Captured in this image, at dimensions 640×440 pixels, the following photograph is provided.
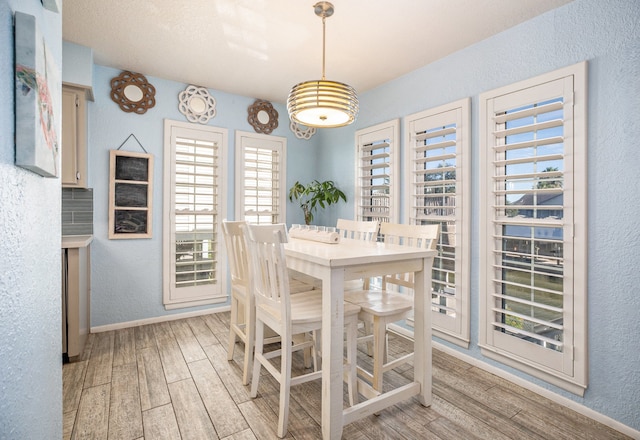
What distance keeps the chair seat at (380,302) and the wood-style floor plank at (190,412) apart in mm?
1063

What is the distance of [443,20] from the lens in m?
2.36

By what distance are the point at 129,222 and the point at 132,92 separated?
1.31m

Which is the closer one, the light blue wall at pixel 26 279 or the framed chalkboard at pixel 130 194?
Answer: the light blue wall at pixel 26 279

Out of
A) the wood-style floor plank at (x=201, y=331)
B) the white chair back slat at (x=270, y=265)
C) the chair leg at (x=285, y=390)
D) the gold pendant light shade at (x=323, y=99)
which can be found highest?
the gold pendant light shade at (x=323, y=99)

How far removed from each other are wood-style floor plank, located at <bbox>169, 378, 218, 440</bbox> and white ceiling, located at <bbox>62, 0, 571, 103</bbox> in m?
2.59

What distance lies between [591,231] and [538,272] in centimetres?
40

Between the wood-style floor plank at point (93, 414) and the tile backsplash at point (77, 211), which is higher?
the tile backsplash at point (77, 211)


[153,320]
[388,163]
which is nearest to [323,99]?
[388,163]

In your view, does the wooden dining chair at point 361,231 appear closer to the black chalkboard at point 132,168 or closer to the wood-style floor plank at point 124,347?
the wood-style floor plank at point 124,347

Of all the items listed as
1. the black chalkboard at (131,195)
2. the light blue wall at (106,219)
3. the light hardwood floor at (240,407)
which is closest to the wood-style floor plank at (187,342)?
the light hardwood floor at (240,407)

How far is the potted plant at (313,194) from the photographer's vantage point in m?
3.95

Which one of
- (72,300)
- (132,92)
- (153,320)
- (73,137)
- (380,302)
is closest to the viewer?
(380,302)

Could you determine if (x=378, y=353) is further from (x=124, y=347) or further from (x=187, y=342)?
(x=124, y=347)

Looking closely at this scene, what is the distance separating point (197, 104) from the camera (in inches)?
144
